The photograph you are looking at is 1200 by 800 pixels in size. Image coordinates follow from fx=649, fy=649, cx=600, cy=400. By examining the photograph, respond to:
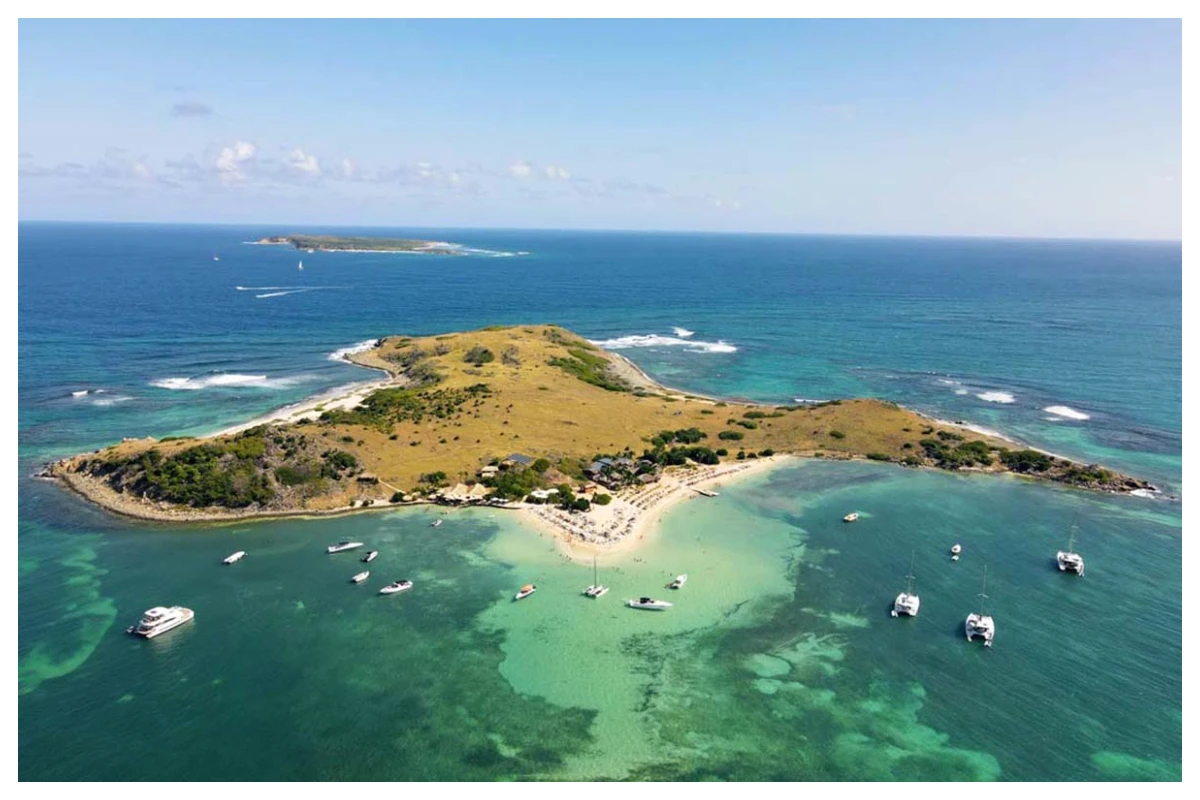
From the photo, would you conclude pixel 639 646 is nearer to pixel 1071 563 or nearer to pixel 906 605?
pixel 906 605

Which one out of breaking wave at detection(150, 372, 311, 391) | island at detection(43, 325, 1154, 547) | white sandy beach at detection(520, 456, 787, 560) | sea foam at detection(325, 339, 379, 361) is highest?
sea foam at detection(325, 339, 379, 361)

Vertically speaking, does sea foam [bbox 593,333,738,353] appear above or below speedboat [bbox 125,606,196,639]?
above

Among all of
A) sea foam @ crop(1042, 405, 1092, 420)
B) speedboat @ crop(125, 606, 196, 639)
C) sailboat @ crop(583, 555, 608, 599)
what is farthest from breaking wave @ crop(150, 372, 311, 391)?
sea foam @ crop(1042, 405, 1092, 420)

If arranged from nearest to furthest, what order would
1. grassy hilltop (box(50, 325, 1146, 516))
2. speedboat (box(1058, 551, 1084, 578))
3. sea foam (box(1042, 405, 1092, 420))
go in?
speedboat (box(1058, 551, 1084, 578))
grassy hilltop (box(50, 325, 1146, 516))
sea foam (box(1042, 405, 1092, 420))

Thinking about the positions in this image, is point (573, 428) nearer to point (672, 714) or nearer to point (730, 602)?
point (730, 602)

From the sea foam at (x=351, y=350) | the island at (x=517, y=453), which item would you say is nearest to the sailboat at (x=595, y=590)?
the island at (x=517, y=453)

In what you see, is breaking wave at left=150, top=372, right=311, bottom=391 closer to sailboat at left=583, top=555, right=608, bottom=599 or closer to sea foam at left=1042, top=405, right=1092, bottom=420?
sailboat at left=583, top=555, right=608, bottom=599

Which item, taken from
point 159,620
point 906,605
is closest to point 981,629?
point 906,605
